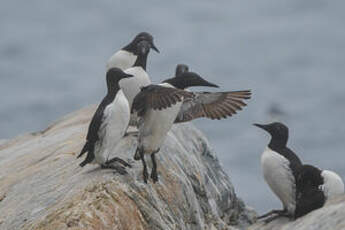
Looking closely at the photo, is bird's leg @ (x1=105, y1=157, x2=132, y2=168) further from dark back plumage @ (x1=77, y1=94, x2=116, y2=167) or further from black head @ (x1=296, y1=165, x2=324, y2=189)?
black head @ (x1=296, y1=165, x2=324, y2=189)

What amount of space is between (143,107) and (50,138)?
2368mm

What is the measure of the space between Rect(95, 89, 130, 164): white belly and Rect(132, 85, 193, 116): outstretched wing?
24cm

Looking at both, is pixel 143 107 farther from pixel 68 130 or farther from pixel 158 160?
pixel 68 130

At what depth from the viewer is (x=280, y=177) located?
9.20 meters

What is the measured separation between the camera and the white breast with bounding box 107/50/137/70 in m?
10.0

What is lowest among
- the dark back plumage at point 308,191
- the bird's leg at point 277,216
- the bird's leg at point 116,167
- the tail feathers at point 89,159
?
the bird's leg at point 277,216

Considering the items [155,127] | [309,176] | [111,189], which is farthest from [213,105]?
[111,189]

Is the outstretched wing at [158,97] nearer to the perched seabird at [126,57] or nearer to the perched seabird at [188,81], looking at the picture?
the perched seabird at [188,81]

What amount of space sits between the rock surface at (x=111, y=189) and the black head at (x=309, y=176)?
1078mm

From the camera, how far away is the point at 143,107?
744 centimetres

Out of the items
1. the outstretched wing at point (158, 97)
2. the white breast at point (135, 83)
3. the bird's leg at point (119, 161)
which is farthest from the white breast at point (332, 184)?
the bird's leg at point (119, 161)

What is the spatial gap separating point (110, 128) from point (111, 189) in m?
0.83

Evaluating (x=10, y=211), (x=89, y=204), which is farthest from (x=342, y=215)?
(x=10, y=211)

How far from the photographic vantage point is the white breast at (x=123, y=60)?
32.9ft
